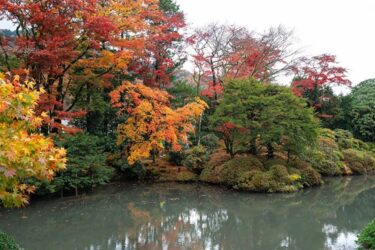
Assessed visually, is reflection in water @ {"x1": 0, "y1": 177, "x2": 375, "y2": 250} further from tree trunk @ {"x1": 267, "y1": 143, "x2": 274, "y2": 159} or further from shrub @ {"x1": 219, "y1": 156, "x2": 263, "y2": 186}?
tree trunk @ {"x1": 267, "y1": 143, "x2": 274, "y2": 159}

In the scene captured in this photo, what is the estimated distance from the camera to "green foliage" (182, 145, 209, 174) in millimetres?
15811

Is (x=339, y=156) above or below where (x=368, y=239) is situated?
above

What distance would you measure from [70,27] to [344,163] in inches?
567

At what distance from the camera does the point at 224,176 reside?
578 inches

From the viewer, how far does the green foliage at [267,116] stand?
14.0m

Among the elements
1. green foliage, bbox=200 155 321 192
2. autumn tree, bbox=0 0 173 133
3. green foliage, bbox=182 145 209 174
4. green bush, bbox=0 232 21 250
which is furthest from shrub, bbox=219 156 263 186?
green bush, bbox=0 232 21 250

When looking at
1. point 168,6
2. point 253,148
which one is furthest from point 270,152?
point 168,6

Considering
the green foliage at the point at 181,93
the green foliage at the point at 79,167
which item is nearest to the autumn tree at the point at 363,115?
the green foliage at the point at 181,93

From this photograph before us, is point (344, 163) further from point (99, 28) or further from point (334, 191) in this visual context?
point (99, 28)

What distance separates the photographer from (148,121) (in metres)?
14.8

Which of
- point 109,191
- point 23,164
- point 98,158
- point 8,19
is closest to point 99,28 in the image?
point 8,19

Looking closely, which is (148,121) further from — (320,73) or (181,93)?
(320,73)

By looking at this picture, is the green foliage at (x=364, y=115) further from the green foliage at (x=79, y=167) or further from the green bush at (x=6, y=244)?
the green bush at (x=6, y=244)

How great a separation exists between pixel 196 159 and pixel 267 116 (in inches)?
145
